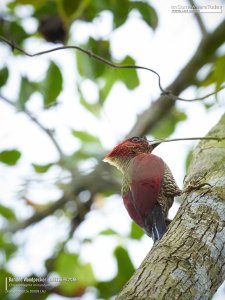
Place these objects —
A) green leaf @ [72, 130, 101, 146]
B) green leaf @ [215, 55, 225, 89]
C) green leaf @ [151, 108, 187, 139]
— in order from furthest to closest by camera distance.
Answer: green leaf @ [151, 108, 187, 139] → green leaf @ [72, 130, 101, 146] → green leaf @ [215, 55, 225, 89]

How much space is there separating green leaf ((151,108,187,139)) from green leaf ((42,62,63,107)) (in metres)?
1.41

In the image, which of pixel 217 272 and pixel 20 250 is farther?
pixel 20 250

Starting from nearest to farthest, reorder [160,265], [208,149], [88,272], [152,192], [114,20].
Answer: [160,265], [208,149], [152,192], [114,20], [88,272]

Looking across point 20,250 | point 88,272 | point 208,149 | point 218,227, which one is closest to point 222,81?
point 208,149

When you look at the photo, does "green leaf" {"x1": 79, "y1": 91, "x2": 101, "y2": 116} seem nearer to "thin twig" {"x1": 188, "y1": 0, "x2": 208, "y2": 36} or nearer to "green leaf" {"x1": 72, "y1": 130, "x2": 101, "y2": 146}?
"green leaf" {"x1": 72, "y1": 130, "x2": 101, "y2": 146}

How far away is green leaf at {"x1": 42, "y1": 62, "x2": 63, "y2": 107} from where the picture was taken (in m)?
3.69

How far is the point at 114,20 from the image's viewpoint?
368 cm

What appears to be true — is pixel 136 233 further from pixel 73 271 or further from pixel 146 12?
pixel 146 12

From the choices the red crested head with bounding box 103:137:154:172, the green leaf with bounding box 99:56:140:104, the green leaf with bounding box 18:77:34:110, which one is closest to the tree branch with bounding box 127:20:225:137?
the green leaf with bounding box 99:56:140:104

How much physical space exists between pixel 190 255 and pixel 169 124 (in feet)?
10.7

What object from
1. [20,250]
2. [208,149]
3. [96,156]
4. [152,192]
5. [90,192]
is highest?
[208,149]

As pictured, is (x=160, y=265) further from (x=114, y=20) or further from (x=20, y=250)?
(x=20, y=250)

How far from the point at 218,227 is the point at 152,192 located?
3.31 feet

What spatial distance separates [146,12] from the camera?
3766mm
